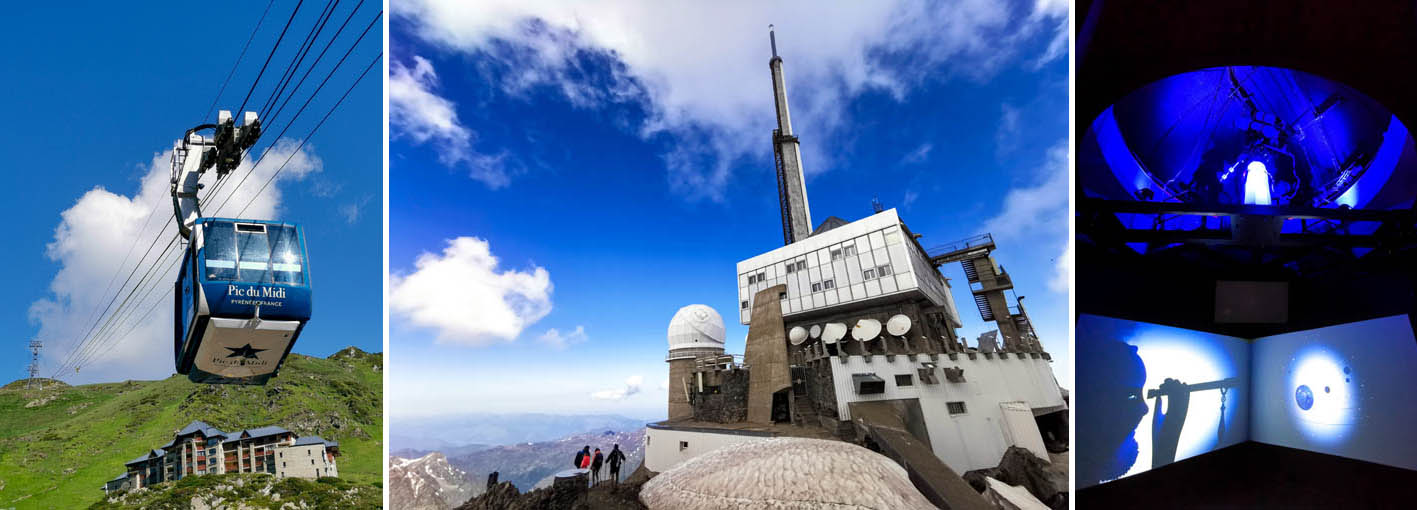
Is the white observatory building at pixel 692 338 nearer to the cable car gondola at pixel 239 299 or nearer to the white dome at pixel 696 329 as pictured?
the white dome at pixel 696 329

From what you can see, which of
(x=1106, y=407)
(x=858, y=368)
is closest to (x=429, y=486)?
(x=858, y=368)

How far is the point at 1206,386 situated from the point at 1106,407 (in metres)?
2.77

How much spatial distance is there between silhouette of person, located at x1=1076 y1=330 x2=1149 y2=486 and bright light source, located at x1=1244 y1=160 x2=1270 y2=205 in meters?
2.29

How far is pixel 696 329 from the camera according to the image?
11719 mm

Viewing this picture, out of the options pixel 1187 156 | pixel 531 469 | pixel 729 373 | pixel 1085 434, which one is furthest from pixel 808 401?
pixel 1187 156

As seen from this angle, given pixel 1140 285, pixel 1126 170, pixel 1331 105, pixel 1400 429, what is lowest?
pixel 1400 429

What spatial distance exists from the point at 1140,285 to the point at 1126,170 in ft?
5.26

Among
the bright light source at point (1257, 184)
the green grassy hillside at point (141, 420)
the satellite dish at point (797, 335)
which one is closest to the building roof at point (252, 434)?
the green grassy hillside at point (141, 420)

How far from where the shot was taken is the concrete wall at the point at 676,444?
327 inches

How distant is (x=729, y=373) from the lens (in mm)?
10055

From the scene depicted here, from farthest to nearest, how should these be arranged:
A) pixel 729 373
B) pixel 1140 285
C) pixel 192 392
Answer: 1. pixel 192 392
2. pixel 729 373
3. pixel 1140 285

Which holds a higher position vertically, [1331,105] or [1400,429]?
[1331,105]

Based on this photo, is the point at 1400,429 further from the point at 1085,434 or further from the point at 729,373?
the point at 729,373

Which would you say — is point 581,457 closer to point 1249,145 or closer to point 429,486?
point 429,486
